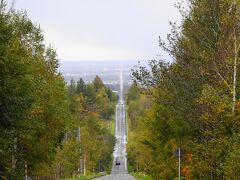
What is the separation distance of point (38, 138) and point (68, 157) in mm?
18220

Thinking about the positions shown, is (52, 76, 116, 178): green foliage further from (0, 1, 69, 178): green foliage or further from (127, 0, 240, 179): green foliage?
(127, 0, 240, 179): green foliage

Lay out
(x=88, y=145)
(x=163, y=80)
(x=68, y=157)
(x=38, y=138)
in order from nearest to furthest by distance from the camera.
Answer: (x=163, y=80) < (x=38, y=138) < (x=68, y=157) < (x=88, y=145)

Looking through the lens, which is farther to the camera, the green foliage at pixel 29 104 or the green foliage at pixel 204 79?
the green foliage at pixel 29 104

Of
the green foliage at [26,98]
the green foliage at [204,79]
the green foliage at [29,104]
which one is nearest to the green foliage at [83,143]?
the green foliage at [29,104]

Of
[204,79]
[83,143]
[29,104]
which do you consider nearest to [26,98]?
[29,104]

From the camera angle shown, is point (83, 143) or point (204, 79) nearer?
point (204, 79)

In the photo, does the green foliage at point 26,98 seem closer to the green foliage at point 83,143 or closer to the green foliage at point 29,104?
the green foliage at point 29,104

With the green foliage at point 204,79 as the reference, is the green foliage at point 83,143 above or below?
below

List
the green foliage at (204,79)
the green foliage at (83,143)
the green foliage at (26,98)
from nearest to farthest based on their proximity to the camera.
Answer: the green foliage at (204,79) < the green foliage at (26,98) < the green foliage at (83,143)

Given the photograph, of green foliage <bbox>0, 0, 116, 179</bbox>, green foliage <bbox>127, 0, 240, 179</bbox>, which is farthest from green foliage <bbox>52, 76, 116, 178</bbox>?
green foliage <bbox>127, 0, 240, 179</bbox>

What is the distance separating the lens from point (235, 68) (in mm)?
18703

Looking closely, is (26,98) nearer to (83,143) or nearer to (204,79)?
(204,79)

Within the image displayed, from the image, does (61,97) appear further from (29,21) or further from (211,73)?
(211,73)

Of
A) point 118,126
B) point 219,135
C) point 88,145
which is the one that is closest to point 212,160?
point 219,135
